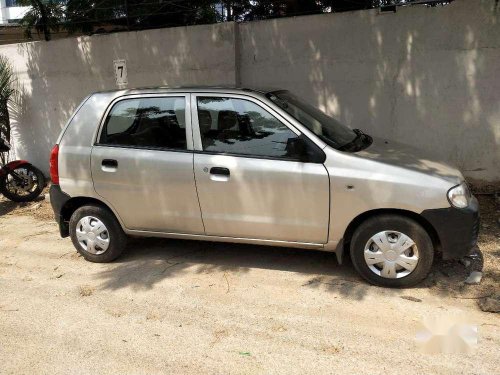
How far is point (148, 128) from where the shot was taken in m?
4.59

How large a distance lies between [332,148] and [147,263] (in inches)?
89.1

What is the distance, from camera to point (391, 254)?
3.95m

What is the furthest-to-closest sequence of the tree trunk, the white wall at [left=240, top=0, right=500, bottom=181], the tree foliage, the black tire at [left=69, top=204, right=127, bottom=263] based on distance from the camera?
the tree trunk → the tree foliage → the white wall at [left=240, top=0, right=500, bottom=181] → the black tire at [left=69, top=204, right=127, bottom=263]

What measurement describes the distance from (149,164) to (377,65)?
355 cm

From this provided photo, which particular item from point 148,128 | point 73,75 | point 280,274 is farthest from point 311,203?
point 73,75

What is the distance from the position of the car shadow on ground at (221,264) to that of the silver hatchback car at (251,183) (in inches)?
9.0

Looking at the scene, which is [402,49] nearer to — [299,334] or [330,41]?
[330,41]

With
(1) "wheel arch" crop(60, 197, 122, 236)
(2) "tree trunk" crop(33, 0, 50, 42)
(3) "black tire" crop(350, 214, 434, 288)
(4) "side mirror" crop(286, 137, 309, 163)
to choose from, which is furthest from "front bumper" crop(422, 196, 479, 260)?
(2) "tree trunk" crop(33, 0, 50, 42)

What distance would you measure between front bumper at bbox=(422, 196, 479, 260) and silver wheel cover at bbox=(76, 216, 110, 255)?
10.1ft

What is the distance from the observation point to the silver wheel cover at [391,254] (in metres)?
3.91

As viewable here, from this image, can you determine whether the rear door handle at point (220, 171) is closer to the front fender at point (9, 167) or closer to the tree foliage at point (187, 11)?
Result: the tree foliage at point (187, 11)

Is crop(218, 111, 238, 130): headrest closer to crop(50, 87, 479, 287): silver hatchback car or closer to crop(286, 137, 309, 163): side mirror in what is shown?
crop(50, 87, 479, 287): silver hatchback car

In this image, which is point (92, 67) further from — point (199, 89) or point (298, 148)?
point (298, 148)

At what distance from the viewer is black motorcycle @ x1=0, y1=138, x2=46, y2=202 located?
7.59 meters
